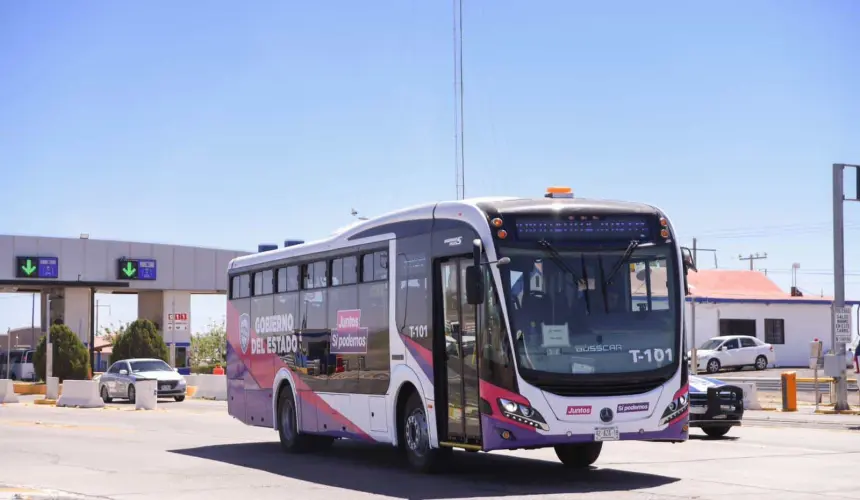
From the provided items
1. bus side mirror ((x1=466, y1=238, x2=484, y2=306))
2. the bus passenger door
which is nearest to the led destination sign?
bus side mirror ((x1=466, y1=238, x2=484, y2=306))

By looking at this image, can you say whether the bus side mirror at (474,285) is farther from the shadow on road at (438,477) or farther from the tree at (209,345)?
the tree at (209,345)

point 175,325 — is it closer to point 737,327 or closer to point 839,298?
point 737,327

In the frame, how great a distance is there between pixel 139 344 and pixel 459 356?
45.4 m

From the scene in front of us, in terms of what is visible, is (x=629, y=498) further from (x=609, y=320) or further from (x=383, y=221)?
(x=383, y=221)

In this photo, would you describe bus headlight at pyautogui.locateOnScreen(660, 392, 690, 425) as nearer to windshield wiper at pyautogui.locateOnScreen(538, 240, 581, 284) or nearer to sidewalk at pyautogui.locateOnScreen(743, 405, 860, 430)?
windshield wiper at pyautogui.locateOnScreen(538, 240, 581, 284)

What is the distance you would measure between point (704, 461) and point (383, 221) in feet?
17.6

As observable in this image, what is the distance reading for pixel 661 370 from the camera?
13.7 meters

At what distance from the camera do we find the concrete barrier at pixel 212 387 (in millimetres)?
43656

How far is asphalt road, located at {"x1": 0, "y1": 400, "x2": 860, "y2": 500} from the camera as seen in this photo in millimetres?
13188

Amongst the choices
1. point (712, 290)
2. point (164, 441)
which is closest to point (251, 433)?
point (164, 441)

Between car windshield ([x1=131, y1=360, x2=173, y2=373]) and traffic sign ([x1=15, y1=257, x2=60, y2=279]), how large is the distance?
17402 mm

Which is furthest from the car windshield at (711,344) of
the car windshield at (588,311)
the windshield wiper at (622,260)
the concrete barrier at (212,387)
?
the windshield wiper at (622,260)

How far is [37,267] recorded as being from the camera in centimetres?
5688

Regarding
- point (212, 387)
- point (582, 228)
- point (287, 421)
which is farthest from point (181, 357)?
point (582, 228)
